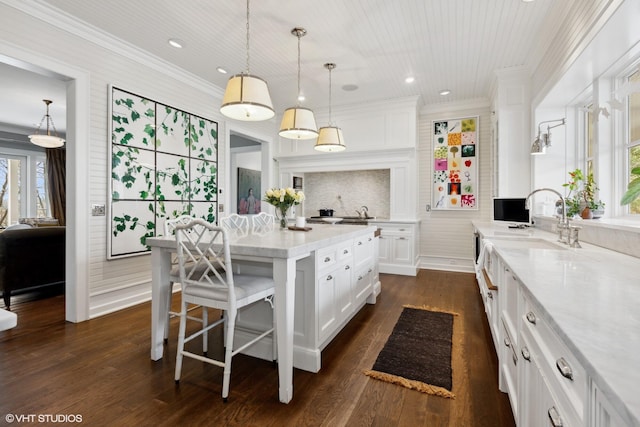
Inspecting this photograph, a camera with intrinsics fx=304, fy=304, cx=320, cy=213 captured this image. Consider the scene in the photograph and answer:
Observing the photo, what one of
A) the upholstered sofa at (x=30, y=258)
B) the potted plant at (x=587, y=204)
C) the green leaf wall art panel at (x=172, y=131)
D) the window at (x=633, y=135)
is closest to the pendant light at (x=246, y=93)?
the green leaf wall art panel at (x=172, y=131)

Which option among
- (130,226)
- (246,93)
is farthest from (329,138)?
(130,226)

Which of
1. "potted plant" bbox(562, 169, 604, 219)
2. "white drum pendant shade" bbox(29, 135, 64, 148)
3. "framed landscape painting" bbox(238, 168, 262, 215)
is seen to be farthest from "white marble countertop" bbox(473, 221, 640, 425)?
"white drum pendant shade" bbox(29, 135, 64, 148)

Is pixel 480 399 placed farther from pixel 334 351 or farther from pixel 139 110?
pixel 139 110

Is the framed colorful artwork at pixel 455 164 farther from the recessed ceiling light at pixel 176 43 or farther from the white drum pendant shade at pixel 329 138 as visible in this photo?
the recessed ceiling light at pixel 176 43

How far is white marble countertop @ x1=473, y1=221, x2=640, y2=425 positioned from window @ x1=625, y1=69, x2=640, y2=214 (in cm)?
122

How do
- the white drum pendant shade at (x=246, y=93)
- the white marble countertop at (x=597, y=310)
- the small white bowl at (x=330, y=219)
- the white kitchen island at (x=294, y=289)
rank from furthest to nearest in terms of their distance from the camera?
the small white bowl at (x=330, y=219) < the white drum pendant shade at (x=246, y=93) < the white kitchen island at (x=294, y=289) < the white marble countertop at (x=597, y=310)

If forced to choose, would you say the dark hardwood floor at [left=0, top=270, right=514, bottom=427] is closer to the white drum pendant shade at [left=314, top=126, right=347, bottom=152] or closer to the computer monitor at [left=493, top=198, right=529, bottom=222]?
the computer monitor at [left=493, top=198, right=529, bottom=222]

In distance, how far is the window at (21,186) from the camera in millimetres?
7059

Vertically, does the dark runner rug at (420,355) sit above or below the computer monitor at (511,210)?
below

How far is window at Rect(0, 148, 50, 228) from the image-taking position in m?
7.06

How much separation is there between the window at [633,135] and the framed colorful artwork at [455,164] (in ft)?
8.83

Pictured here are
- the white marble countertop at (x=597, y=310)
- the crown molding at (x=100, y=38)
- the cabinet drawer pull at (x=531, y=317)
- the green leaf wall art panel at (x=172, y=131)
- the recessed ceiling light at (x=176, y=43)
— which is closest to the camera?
the white marble countertop at (x=597, y=310)

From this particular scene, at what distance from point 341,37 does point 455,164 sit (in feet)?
10.3

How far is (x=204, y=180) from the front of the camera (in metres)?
4.49
